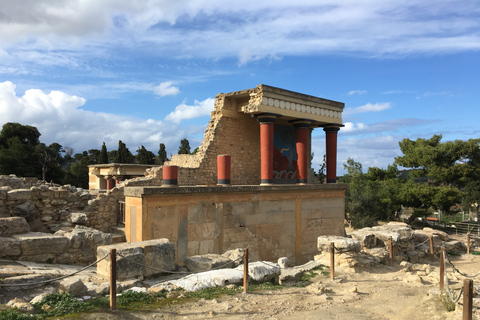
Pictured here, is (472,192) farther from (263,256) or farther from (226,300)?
(226,300)

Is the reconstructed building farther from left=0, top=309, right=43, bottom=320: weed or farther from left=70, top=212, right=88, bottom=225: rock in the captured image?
left=0, top=309, right=43, bottom=320: weed

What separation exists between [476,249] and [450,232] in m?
9.33

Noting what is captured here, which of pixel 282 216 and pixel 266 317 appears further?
pixel 282 216

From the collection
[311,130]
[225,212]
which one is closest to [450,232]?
[311,130]

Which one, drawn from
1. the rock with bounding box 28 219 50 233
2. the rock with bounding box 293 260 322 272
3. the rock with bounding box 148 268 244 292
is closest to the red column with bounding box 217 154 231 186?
the rock with bounding box 293 260 322 272

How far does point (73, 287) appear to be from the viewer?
5270mm

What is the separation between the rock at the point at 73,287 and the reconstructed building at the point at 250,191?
124 inches

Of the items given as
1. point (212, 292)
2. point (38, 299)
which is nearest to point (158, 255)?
point (212, 292)

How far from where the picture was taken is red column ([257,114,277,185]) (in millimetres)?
12422

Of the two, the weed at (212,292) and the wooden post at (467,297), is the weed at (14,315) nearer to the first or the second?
the weed at (212,292)

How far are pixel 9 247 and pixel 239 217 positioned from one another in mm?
5657

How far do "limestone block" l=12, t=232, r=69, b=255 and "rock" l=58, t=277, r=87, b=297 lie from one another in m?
2.14

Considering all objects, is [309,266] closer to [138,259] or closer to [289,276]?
[289,276]

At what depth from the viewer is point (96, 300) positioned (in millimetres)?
5094
